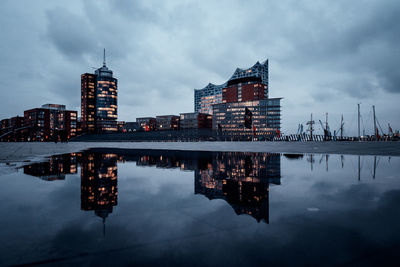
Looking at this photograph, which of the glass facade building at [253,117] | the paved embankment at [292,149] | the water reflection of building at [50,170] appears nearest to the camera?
the water reflection of building at [50,170]

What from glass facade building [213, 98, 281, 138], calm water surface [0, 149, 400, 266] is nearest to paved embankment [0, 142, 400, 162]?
calm water surface [0, 149, 400, 266]

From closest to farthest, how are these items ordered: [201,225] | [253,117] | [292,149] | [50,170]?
[201,225], [50,170], [292,149], [253,117]

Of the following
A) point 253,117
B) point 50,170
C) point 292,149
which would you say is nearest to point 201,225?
point 50,170

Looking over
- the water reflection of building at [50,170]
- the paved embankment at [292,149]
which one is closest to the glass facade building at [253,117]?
the paved embankment at [292,149]

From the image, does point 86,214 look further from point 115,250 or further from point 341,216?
point 341,216

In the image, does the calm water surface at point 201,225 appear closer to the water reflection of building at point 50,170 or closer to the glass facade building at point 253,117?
the water reflection of building at point 50,170

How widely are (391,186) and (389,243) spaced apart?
5567mm

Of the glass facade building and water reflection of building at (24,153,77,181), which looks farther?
the glass facade building

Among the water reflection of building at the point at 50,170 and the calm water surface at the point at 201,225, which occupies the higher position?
the calm water surface at the point at 201,225

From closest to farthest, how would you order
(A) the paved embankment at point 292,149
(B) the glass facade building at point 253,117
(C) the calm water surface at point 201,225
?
(C) the calm water surface at point 201,225, (A) the paved embankment at point 292,149, (B) the glass facade building at point 253,117

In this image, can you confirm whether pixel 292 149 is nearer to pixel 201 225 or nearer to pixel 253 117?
pixel 201 225

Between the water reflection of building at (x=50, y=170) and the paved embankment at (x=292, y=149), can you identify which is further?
the paved embankment at (x=292, y=149)

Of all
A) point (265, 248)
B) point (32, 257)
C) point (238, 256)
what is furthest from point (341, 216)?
point (32, 257)

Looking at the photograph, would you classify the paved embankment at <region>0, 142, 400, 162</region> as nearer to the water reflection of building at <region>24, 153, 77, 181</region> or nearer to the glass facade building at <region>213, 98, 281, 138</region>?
the water reflection of building at <region>24, 153, 77, 181</region>
